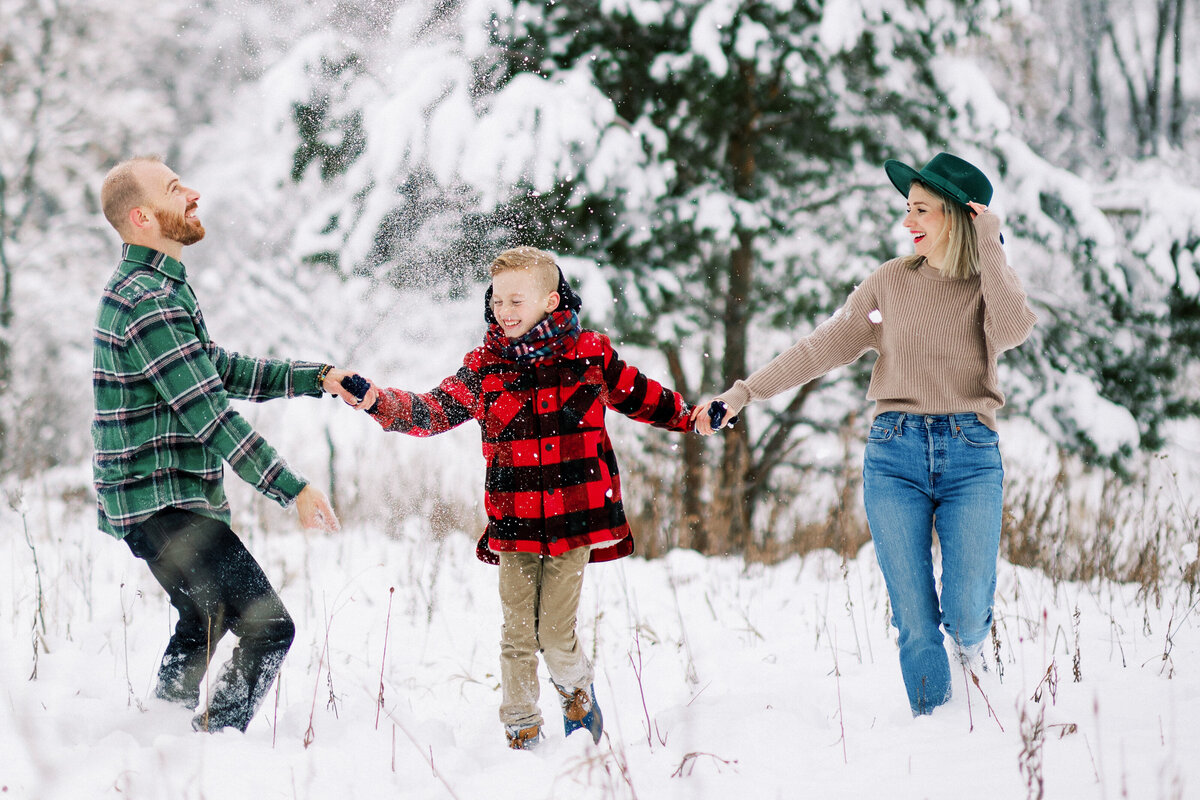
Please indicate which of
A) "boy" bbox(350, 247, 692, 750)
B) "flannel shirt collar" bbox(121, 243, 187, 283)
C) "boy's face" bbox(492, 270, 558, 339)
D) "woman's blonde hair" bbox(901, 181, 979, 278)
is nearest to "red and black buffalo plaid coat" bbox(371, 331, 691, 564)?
"boy" bbox(350, 247, 692, 750)

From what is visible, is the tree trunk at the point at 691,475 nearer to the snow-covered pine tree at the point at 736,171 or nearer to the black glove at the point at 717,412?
the snow-covered pine tree at the point at 736,171

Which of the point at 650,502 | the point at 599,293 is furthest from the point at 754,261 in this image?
the point at 650,502

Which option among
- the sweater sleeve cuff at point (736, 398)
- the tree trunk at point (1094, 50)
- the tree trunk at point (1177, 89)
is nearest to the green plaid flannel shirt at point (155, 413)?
the sweater sleeve cuff at point (736, 398)

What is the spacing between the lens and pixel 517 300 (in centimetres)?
267

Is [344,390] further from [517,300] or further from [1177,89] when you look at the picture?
[1177,89]

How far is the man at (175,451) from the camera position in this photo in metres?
2.44

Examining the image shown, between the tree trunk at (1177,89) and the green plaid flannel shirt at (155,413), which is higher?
the tree trunk at (1177,89)

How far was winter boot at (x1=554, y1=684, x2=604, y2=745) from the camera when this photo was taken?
2.76 metres

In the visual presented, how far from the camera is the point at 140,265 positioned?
8.30 ft

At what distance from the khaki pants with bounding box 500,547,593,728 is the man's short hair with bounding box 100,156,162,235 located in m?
1.64

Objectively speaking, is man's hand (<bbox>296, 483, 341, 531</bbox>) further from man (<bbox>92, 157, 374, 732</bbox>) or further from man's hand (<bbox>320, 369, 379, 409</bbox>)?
man's hand (<bbox>320, 369, 379, 409</bbox>)

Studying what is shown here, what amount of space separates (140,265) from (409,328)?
4954 millimetres

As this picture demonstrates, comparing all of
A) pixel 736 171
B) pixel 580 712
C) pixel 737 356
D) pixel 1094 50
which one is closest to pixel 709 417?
pixel 580 712

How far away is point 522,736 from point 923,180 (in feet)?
7.51
